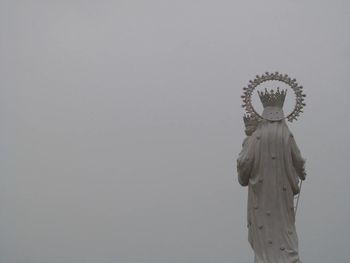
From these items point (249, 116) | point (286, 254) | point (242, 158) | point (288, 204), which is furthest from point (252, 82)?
point (286, 254)

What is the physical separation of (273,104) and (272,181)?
1132 mm

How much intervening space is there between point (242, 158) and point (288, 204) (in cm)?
90

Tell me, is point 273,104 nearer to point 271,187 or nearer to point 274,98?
point 274,98

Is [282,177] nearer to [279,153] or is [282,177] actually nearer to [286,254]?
[279,153]


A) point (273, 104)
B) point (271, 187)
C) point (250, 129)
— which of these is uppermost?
point (273, 104)

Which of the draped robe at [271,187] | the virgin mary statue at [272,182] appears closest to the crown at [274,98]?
the virgin mary statue at [272,182]

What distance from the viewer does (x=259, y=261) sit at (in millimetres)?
9211

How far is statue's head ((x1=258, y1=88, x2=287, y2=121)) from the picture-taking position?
383 inches

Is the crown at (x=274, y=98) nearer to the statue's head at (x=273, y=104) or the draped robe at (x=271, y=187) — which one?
the statue's head at (x=273, y=104)

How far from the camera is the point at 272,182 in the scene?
941 centimetres

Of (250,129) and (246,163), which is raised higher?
(250,129)

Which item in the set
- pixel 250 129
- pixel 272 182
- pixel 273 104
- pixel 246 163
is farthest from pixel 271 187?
pixel 273 104

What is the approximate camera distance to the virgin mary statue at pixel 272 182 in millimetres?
9250

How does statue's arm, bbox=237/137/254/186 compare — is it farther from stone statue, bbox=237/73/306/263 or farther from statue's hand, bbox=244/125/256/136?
statue's hand, bbox=244/125/256/136
